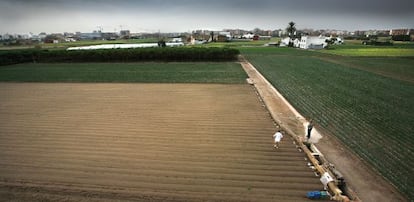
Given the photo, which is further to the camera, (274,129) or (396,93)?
(396,93)

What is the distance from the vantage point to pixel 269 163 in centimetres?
861

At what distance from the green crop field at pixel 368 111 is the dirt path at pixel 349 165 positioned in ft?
1.06

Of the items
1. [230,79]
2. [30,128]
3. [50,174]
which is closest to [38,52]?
[230,79]

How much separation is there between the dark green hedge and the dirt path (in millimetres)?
25550

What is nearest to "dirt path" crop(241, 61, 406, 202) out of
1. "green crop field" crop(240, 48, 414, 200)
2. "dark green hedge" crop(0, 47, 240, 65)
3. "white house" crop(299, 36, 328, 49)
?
"green crop field" crop(240, 48, 414, 200)

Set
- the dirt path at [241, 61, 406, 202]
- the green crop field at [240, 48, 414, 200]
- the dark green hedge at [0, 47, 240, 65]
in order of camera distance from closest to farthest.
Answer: the dirt path at [241, 61, 406, 202] → the green crop field at [240, 48, 414, 200] → the dark green hedge at [0, 47, 240, 65]

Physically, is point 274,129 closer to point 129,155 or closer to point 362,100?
point 129,155

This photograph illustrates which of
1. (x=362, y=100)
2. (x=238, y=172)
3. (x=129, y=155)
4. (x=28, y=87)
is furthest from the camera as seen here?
(x=28, y=87)

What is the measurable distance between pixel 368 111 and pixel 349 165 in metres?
7.02

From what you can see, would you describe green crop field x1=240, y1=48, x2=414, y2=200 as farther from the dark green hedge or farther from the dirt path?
the dark green hedge

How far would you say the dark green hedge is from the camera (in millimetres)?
39344

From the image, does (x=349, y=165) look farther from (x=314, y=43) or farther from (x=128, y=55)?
(x=314, y=43)

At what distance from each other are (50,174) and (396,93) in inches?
803

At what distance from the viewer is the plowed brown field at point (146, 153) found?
7.16 metres
